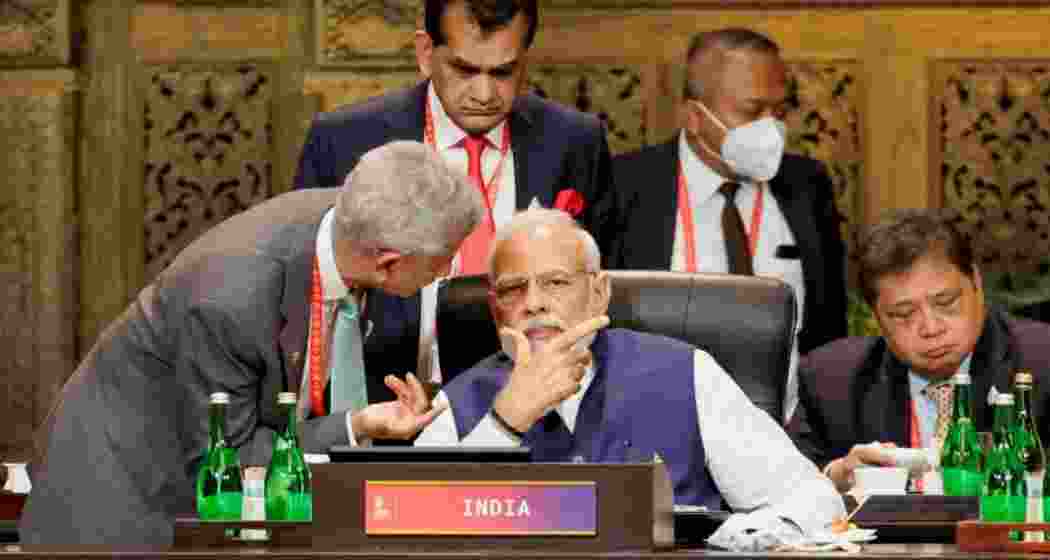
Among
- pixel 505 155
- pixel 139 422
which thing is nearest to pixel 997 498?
pixel 139 422

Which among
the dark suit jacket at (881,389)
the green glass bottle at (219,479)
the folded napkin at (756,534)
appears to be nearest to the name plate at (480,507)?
the folded napkin at (756,534)

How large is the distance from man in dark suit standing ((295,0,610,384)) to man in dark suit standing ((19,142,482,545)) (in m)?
0.92

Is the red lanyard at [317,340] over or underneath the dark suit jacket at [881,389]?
over

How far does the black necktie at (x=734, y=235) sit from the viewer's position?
6.00m

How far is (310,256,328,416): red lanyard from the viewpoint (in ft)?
14.0

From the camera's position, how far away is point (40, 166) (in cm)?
684

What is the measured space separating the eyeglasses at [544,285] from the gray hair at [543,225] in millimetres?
41

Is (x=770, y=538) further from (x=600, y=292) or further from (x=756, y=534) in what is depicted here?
(x=600, y=292)

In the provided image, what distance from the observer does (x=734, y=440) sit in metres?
4.41

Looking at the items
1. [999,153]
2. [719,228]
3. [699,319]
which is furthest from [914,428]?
[999,153]

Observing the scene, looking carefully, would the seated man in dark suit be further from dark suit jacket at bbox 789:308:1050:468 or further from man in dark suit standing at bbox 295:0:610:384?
man in dark suit standing at bbox 295:0:610:384

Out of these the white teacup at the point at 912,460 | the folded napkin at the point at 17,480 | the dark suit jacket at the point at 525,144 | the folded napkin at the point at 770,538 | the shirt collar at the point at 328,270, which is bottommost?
the folded napkin at the point at 17,480

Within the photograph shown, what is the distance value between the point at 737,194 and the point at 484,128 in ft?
3.11

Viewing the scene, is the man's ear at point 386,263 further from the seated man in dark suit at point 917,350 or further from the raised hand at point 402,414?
the seated man in dark suit at point 917,350
